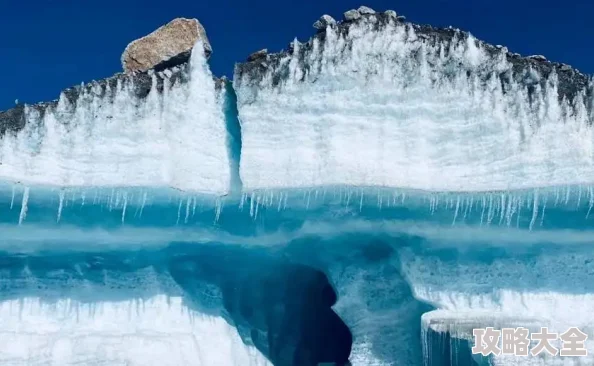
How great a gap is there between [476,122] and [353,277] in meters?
2.43

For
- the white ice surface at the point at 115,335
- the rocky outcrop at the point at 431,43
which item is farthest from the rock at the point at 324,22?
the white ice surface at the point at 115,335

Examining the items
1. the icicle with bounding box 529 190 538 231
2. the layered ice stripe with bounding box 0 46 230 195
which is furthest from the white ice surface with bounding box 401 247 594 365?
the layered ice stripe with bounding box 0 46 230 195

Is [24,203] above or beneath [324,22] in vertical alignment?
beneath

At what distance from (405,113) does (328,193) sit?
1.31m

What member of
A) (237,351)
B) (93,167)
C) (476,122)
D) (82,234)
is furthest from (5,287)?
(476,122)

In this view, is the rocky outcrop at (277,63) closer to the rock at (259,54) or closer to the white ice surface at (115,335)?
the rock at (259,54)

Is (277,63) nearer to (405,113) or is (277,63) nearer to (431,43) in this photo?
(405,113)

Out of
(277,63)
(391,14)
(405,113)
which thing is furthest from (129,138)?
(391,14)

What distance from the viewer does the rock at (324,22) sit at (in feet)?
29.1

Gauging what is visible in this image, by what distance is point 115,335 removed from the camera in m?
8.91

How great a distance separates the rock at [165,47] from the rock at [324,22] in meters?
1.43

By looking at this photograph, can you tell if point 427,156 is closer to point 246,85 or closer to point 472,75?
point 472,75

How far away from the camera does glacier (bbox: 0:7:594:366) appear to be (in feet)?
27.8

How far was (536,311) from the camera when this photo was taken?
849 centimetres
